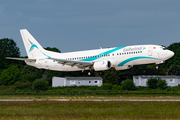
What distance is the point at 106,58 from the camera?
54.7m

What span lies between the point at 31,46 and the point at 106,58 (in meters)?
21.7

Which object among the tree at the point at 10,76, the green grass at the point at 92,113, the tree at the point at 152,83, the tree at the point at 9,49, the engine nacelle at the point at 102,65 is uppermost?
the tree at the point at 9,49

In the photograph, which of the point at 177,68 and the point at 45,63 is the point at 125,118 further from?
Result: the point at 177,68

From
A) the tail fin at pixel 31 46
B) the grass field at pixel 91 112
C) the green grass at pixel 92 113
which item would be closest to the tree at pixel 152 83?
the tail fin at pixel 31 46

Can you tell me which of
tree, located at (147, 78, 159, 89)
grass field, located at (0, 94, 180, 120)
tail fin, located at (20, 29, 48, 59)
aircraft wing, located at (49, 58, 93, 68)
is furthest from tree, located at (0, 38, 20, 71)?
grass field, located at (0, 94, 180, 120)

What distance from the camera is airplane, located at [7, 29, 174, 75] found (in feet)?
169

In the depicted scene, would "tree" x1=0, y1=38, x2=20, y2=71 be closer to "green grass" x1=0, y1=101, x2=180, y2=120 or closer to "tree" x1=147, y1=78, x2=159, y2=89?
"tree" x1=147, y1=78, x2=159, y2=89

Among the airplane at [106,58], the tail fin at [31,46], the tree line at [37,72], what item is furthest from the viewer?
the tree line at [37,72]

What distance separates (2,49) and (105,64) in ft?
374

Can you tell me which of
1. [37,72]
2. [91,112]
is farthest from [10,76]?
[91,112]

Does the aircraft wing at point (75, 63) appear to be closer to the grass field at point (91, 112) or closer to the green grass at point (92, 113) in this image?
the grass field at point (91, 112)

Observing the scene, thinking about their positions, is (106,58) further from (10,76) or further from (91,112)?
(10,76)

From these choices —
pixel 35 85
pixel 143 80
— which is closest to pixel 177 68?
pixel 143 80

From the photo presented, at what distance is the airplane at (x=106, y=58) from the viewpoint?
5156cm
